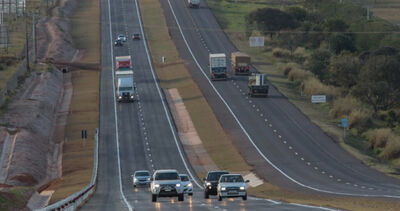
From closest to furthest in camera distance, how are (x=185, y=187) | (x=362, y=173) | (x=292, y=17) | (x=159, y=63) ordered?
(x=185, y=187), (x=362, y=173), (x=159, y=63), (x=292, y=17)

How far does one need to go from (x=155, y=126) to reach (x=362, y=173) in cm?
3366

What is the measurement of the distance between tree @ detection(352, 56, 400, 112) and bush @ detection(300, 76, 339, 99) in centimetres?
429

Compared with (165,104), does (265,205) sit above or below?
above

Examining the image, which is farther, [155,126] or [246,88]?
Result: [246,88]

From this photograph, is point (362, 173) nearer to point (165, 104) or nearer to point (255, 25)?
point (165, 104)

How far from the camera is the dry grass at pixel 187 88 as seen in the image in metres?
80.6

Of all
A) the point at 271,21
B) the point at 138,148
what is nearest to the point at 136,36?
the point at 271,21

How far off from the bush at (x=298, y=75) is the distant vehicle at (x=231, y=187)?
7431cm

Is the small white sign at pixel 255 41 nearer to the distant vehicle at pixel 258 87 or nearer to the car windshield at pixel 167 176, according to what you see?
the distant vehicle at pixel 258 87

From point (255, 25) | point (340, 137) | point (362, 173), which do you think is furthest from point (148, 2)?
point (362, 173)

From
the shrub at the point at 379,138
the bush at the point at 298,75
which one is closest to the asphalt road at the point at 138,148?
the shrub at the point at 379,138

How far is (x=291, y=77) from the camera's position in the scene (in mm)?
120562

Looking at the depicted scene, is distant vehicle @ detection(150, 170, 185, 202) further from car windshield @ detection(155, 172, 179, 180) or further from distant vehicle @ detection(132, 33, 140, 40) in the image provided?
distant vehicle @ detection(132, 33, 140, 40)

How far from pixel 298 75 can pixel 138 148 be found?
4007cm
